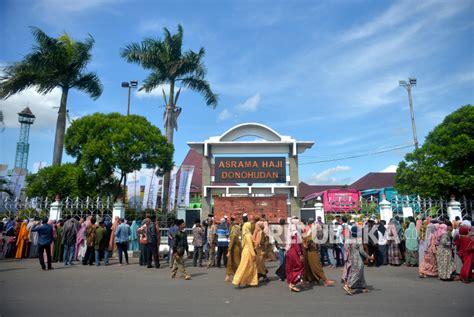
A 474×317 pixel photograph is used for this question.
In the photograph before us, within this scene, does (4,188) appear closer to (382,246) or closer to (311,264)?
(311,264)

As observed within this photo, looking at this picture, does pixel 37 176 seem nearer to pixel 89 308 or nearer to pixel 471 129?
pixel 89 308

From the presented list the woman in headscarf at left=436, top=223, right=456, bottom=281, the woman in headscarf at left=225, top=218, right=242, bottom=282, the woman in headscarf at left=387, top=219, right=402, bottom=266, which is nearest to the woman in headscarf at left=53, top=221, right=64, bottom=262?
the woman in headscarf at left=225, top=218, right=242, bottom=282

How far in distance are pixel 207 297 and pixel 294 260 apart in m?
2.22

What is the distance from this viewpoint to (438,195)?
1666 centimetres

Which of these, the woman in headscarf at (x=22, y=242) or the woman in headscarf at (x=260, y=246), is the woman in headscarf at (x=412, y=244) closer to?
the woman in headscarf at (x=260, y=246)

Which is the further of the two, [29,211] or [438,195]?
[438,195]

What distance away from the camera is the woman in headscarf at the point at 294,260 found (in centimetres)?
746

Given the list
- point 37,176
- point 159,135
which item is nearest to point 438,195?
point 159,135

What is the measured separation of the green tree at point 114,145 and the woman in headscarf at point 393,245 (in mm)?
11838

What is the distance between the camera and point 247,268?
7.78 meters

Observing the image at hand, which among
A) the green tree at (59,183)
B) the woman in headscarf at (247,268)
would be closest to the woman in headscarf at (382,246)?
the woman in headscarf at (247,268)

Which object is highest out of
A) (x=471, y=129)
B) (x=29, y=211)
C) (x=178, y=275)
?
(x=471, y=129)

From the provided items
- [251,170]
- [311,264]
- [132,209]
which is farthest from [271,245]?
[132,209]

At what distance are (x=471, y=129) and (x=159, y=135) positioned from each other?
16.3 meters
